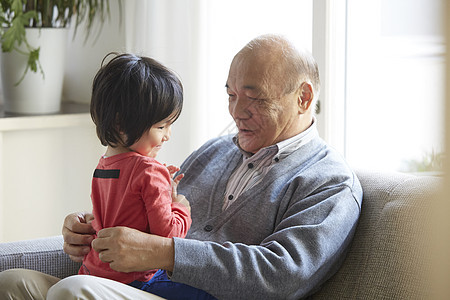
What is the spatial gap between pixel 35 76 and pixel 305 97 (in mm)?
1600

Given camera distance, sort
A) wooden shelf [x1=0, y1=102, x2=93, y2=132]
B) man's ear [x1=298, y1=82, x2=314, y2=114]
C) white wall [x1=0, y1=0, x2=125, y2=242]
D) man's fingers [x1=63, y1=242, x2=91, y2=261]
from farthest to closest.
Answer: white wall [x1=0, y1=0, x2=125, y2=242] → wooden shelf [x1=0, y1=102, x2=93, y2=132] → man's ear [x1=298, y1=82, x2=314, y2=114] → man's fingers [x1=63, y1=242, x2=91, y2=261]

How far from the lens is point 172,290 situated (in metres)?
1.51

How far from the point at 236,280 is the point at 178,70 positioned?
143cm

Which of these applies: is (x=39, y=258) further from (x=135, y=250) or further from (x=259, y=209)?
(x=259, y=209)

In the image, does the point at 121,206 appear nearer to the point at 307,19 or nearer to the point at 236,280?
the point at 236,280

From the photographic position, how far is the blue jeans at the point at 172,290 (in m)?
1.50

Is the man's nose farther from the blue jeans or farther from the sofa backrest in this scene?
the blue jeans

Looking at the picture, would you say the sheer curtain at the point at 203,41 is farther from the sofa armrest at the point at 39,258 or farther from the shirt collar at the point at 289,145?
the sofa armrest at the point at 39,258

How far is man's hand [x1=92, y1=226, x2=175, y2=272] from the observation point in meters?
1.39

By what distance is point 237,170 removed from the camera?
1.84 m

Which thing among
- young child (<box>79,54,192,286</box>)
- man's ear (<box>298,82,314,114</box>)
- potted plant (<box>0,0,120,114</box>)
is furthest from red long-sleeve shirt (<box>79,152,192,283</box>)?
potted plant (<box>0,0,120,114</box>)

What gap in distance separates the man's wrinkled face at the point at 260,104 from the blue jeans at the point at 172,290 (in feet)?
1.60

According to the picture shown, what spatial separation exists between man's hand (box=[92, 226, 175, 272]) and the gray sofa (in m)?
0.42

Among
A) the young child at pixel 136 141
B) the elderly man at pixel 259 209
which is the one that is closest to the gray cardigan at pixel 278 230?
the elderly man at pixel 259 209
